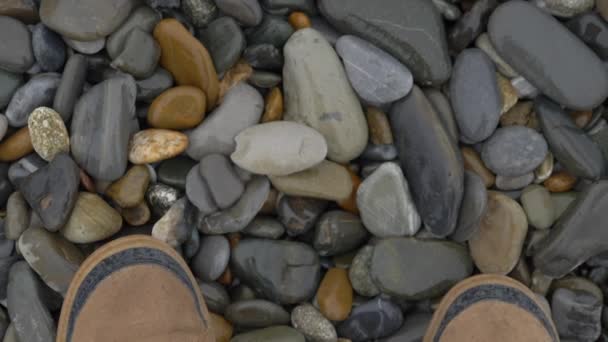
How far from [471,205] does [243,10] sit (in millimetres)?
990

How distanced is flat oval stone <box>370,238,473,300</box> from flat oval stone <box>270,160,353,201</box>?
0.23 m

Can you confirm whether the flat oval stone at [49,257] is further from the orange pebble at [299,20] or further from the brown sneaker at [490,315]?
the brown sneaker at [490,315]

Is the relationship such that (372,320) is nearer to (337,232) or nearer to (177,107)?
(337,232)

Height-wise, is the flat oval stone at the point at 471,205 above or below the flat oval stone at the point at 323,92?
below

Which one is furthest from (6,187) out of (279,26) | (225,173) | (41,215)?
(279,26)

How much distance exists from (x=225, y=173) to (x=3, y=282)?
0.82 metres

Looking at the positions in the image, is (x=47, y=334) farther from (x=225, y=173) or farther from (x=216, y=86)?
(x=216, y=86)

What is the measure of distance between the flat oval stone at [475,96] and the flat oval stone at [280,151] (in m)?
0.48

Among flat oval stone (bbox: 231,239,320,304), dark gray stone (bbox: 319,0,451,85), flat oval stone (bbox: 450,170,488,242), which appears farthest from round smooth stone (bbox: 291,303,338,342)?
dark gray stone (bbox: 319,0,451,85)

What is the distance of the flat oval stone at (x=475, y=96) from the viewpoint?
198 centimetres

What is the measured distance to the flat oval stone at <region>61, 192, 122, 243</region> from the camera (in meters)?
1.88

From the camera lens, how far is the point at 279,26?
6.59 ft

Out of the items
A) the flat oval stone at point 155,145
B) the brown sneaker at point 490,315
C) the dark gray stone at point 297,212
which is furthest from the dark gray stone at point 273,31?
the brown sneaker at point 490,315

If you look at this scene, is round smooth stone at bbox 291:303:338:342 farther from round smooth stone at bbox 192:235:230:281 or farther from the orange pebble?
the orange pebble
